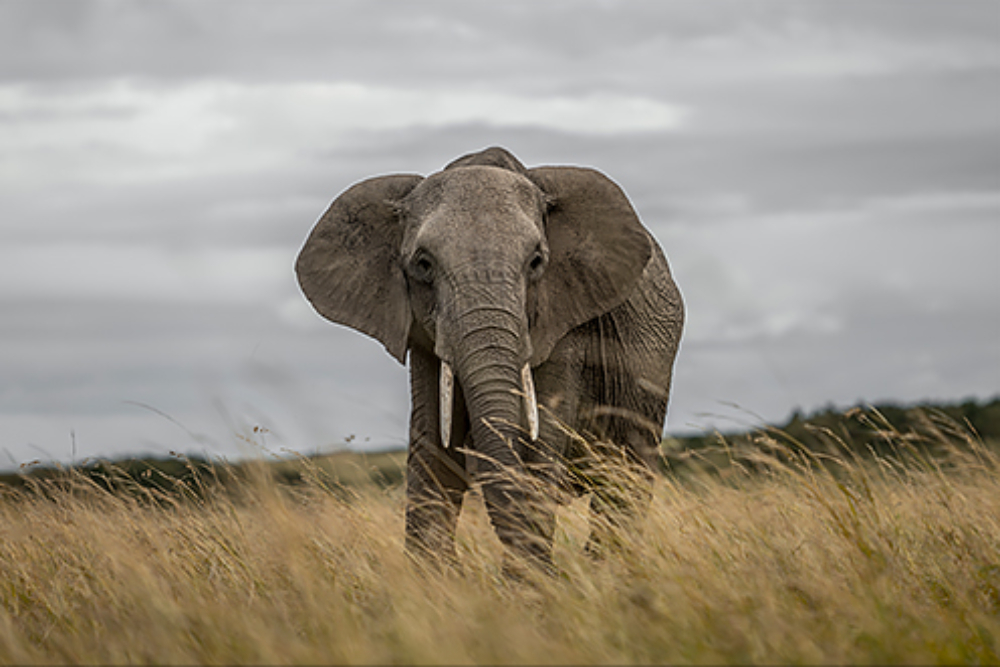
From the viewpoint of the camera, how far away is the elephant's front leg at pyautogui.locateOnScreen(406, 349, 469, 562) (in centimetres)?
786

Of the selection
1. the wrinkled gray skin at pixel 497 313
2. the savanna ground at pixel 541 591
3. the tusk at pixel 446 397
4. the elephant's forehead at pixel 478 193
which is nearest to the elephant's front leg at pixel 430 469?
the wrinkled gray skin at pixel 497 313

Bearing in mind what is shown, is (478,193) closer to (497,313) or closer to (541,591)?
(497,313)

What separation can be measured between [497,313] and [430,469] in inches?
58.1

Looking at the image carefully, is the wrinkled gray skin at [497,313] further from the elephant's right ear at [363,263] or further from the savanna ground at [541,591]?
the savanna ground at [541,591]

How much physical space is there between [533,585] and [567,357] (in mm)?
1787

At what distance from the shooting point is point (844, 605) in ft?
16.9

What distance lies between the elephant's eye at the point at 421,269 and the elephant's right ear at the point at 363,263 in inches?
10.6

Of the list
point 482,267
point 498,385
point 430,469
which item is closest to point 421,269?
point 482,267

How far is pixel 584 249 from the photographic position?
8086mm

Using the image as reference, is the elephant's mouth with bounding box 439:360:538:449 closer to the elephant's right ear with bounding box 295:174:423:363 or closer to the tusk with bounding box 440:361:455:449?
the tusk with bounding box 440:361:455:449

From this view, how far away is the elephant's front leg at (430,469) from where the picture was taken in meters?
Result: 7.86

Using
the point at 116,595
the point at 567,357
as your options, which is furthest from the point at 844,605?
the point at 116,595

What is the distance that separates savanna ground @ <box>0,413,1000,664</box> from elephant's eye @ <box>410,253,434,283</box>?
157cm

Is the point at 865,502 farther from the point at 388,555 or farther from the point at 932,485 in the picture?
the point at 388,555
